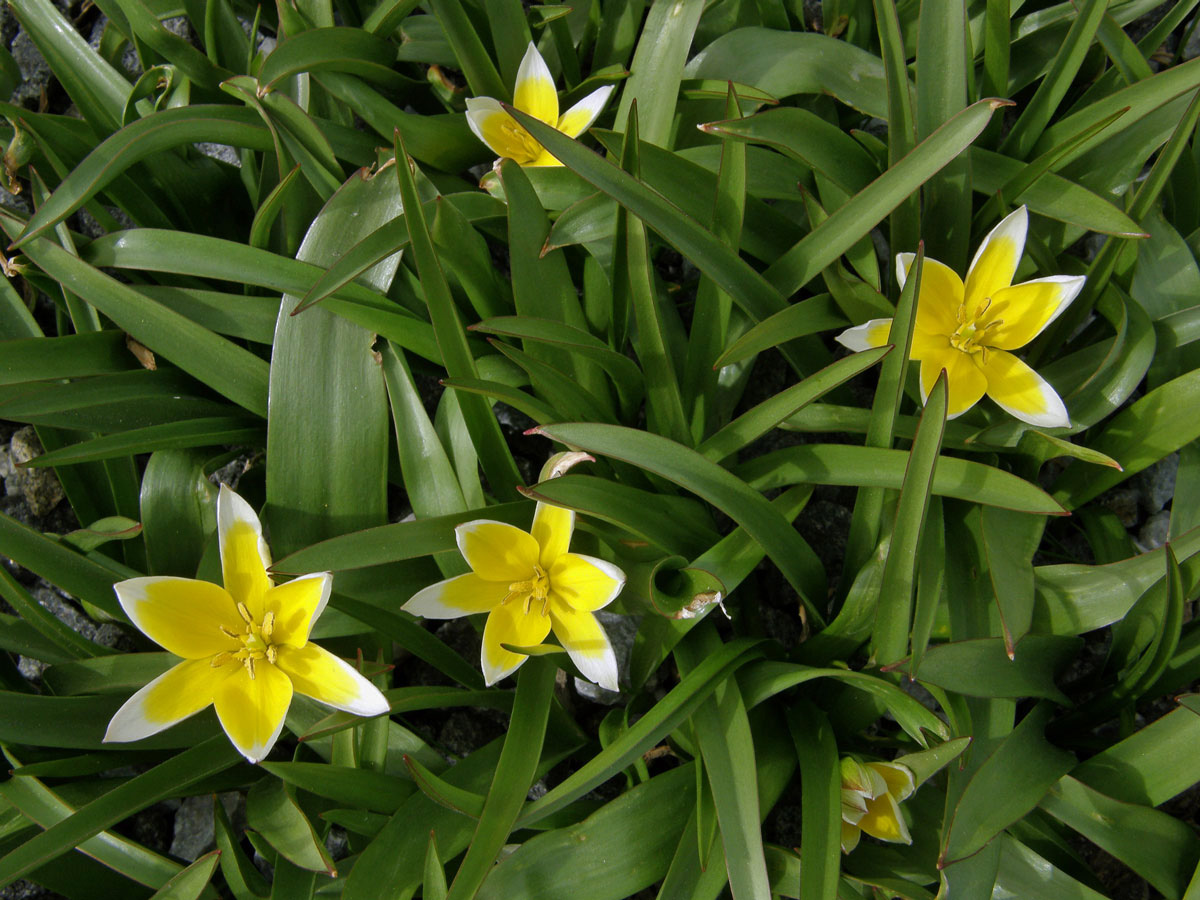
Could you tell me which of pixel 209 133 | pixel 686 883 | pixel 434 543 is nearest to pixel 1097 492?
pixel 686 883

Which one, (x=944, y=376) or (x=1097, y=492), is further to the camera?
(x=1097, y=492)

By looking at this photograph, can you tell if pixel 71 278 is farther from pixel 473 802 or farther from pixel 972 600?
pixel 972 600

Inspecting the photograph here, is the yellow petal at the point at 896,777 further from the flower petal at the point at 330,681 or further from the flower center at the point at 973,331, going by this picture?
the flower petal at the point at 330,681

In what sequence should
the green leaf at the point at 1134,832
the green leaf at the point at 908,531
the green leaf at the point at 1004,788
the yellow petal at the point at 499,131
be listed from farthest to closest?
the yellow petal at the point at 499,131 → the green leaf at the point at 1134,832 → the green leaf at the point at 1004,788 → the green leaf at the point at 908,531

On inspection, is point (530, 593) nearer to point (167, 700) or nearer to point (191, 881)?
point (167, 700)

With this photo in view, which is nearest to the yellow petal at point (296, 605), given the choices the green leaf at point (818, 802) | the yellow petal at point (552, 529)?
the yellow petal at point (552, 529)

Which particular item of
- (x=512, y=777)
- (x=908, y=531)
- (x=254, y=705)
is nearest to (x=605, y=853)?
(x=512, y=777)
